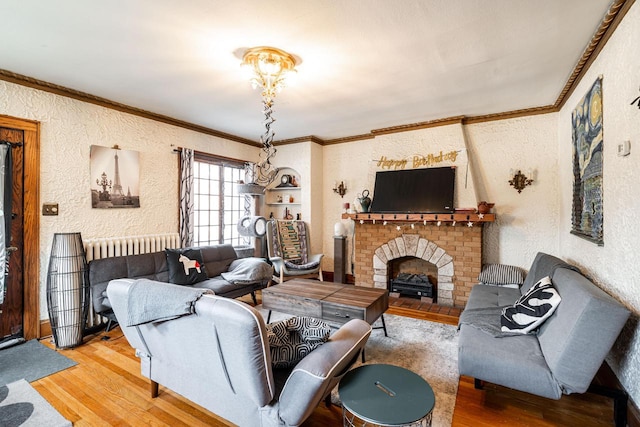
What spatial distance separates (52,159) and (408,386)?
3914 millimetres

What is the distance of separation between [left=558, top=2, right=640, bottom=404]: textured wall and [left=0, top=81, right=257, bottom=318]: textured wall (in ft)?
15.5

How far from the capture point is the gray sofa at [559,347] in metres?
1.57

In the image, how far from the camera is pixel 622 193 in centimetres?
197

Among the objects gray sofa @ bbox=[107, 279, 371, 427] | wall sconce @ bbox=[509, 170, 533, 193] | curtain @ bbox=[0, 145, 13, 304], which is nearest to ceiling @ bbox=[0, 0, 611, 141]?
curtain @ bbox=[0, 145, 13, 304]

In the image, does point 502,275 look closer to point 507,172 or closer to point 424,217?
point 424,217

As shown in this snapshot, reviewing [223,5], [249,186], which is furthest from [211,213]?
[223,5]

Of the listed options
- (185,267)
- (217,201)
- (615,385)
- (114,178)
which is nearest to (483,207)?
(615,385)

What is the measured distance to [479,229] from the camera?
13.5ft

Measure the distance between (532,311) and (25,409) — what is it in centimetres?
357

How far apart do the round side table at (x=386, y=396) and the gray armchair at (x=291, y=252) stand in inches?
123

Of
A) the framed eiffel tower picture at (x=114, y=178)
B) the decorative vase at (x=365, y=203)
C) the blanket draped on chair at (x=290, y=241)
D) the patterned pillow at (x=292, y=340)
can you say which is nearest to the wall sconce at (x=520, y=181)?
the decorative vase at (x=365, y=203)

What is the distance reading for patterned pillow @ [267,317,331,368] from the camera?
65.1 inches

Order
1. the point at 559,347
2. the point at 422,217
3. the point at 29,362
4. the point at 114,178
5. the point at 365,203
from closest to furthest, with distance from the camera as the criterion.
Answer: the point at 559,347, the point at 29,362, the point at 114,178, the point at 422,217, the point at 365,203

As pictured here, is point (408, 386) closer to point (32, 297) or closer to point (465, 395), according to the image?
point (465, 395)
